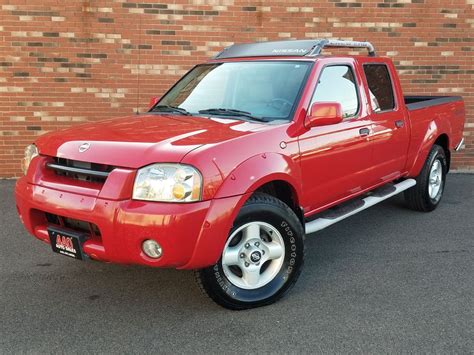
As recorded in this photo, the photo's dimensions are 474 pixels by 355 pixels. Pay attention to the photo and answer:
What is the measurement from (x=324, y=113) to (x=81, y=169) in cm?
181

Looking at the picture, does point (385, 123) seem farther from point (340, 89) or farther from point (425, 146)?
point (425, 146)

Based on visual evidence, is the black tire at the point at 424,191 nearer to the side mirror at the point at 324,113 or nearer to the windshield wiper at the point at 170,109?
the side mirror at the point at 324,113

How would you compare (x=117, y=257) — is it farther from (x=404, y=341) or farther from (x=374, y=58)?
(x=374, y=58)

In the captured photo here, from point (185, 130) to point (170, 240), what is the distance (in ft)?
2.96

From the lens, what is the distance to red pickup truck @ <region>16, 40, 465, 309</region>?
2959 millimetres

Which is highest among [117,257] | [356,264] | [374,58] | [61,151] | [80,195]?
[374,58]

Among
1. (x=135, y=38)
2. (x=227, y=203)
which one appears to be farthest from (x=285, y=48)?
(x=135, y=38)

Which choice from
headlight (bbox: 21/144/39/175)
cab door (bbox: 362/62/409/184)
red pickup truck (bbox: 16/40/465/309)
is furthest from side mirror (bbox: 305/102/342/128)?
headlight (bbox: 21/144/39/175)

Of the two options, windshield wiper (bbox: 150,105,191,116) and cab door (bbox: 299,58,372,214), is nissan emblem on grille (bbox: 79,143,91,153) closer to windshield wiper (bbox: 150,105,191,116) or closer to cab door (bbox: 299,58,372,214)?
windshield wiper (bbox: 150,105,191,116)

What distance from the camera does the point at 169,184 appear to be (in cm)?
294

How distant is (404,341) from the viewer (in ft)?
9.93

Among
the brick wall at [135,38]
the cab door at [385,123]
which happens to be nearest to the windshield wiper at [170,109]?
the cab door at [385,123]

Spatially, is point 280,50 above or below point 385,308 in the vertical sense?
above

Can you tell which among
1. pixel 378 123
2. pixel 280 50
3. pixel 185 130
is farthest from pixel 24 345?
pixel 378 123
